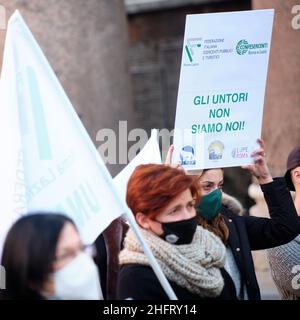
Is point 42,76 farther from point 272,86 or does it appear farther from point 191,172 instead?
point 272,86

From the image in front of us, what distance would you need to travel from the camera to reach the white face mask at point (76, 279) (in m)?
2.66

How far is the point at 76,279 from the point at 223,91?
4.95ft

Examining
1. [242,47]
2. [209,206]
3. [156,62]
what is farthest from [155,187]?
[156,62]

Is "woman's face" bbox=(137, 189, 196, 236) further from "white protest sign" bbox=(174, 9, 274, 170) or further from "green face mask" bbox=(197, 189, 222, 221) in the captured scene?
"white protest sign" bbox=(174, 9, 274, 170)

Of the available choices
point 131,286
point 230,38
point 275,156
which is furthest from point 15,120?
point 275,156

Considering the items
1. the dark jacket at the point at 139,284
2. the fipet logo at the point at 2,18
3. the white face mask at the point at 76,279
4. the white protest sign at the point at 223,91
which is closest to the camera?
the white face mask at the point at 76,279

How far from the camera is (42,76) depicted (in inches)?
132

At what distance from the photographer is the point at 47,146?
11.0 feet

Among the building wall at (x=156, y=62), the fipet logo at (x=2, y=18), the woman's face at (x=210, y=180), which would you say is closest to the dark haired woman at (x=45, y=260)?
the woman's face at (x=210, y=180)

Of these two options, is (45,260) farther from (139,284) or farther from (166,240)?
(166,240)

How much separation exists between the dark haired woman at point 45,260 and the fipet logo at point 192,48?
136 centimetres

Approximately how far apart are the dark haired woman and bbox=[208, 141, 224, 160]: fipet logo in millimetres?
1318

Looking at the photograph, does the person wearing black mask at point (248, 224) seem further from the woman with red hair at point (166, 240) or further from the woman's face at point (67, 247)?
the woman's face at point (67, 247)
